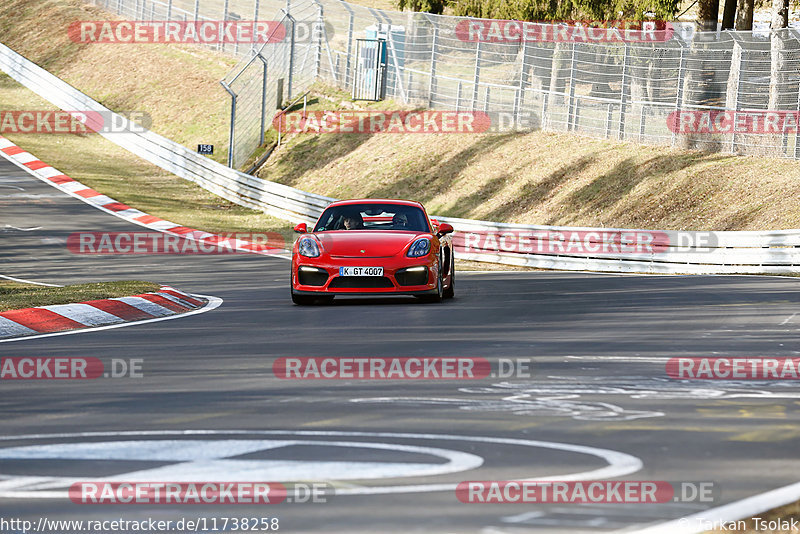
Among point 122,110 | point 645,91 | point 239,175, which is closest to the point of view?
point 645,91

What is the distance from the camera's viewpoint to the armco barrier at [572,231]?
72.2ft

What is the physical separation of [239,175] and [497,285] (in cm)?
1848

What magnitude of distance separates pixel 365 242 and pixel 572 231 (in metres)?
10.3

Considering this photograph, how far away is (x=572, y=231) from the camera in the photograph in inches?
960

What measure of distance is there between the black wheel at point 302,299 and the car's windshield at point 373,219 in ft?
3.17

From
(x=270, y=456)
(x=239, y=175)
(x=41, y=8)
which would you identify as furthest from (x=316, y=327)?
(x=41, y=8)

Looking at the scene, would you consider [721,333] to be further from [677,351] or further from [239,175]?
[239,175]

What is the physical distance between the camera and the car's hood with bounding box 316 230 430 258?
14680 millimetres

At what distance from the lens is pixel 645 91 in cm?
3066

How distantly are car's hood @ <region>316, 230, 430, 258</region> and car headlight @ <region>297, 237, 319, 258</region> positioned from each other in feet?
0.30

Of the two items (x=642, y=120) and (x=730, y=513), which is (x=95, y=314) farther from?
(x=642, y=120)

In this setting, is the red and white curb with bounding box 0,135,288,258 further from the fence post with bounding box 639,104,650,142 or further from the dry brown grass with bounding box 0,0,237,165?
the fence post with bounding box 639,104,650,142

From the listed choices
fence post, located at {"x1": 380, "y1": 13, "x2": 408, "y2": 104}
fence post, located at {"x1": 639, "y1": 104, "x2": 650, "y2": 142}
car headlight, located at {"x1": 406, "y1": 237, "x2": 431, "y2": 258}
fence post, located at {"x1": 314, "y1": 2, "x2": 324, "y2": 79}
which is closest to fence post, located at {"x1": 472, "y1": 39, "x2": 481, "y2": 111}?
fence post, located at {"x1": 380, "y1": 13, "x2": 408, "y2": 104}

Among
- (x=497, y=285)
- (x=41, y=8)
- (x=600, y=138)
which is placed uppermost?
(x=41, y=8)
